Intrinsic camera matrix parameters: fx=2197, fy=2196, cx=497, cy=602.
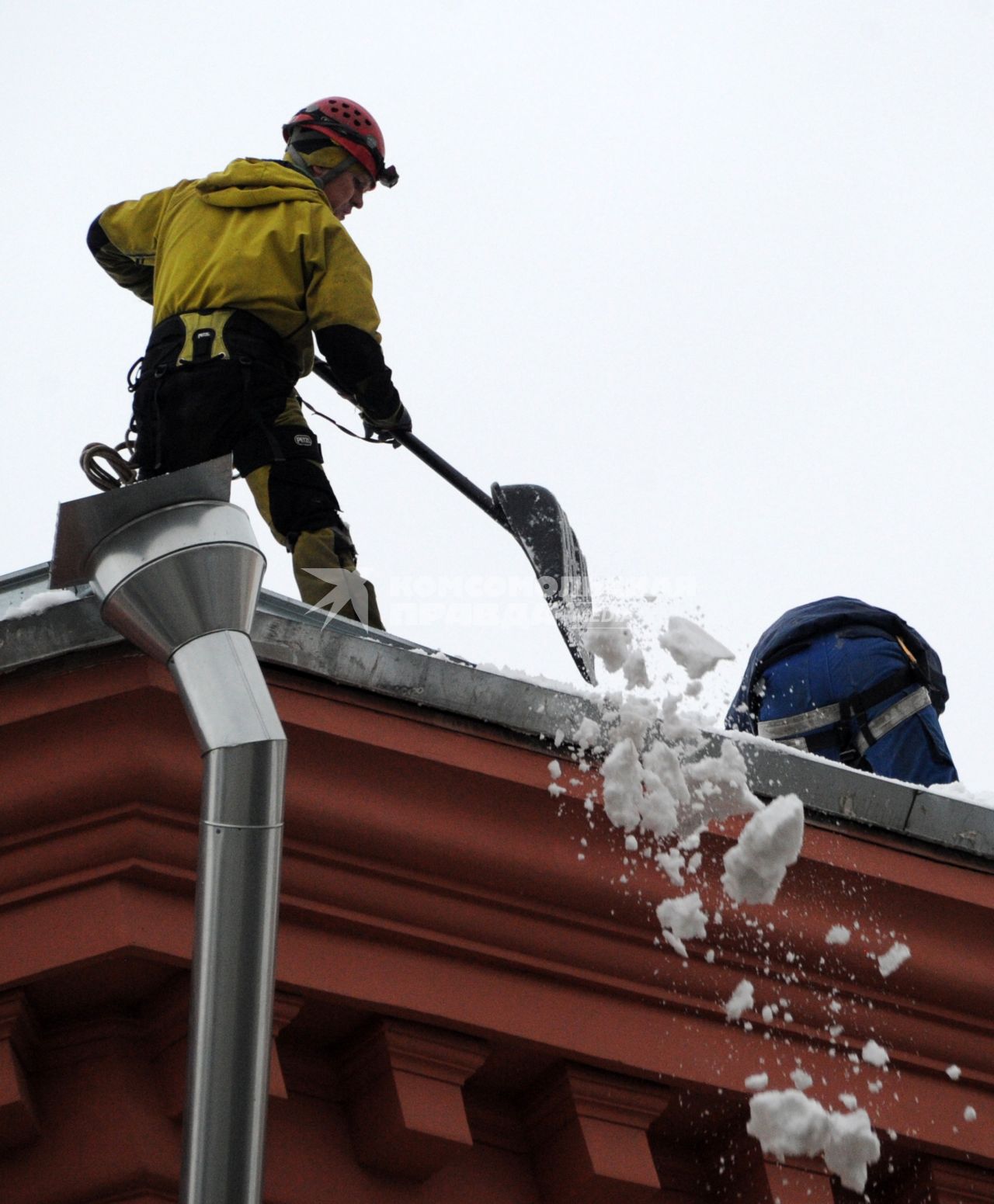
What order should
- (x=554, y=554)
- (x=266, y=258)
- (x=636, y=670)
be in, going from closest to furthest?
(x=636, y=670)
(x=266, y=258)
(x=554, y=554)

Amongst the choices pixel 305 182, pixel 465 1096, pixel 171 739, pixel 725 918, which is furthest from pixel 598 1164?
pixel 305 182

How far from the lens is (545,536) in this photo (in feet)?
23.2

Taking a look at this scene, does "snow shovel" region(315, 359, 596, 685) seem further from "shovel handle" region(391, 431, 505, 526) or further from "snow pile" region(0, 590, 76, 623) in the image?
"snow pile" region(0, 590, 76, 623)

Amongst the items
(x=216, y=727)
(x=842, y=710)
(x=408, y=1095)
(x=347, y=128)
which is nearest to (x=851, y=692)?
(x=842, y=710)

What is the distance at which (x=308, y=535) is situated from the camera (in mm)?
5844

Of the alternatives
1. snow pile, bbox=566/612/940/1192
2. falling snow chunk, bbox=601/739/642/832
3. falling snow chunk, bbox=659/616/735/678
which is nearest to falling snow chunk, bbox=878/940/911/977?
snow pile, bbox=566/612/940/1192

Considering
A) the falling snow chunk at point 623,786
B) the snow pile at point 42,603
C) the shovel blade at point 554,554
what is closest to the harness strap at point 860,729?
the shovel blade at point 554,554

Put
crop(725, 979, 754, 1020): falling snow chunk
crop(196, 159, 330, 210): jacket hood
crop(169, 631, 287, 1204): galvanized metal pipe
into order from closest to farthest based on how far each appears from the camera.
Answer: crop(169, 631, 287, 1204): galvanized metal pipe < crop(725, 979, 754, 1020): falling snow chunk < crop(196, 159, 330, 210): jacket hood

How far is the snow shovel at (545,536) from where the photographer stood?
6660 mm

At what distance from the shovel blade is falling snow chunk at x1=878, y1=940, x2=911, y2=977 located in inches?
82.3

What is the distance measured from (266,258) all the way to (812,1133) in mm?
2783

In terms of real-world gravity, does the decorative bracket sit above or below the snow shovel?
below

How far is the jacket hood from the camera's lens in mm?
5957

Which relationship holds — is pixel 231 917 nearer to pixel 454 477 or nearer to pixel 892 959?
pixel 892 959
